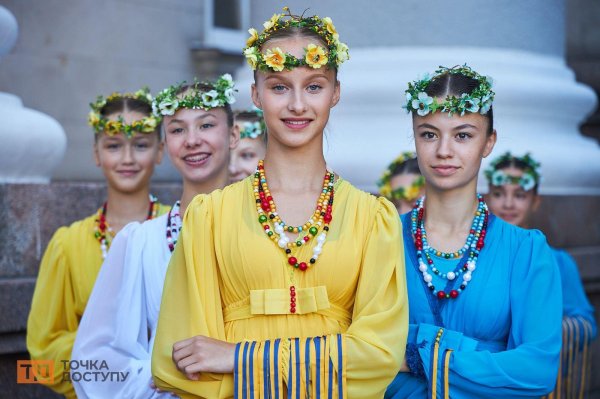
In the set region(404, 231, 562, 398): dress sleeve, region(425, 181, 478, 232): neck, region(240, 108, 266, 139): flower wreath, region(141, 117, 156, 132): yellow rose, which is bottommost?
region(404, 231, 562, 398): dress sleeve

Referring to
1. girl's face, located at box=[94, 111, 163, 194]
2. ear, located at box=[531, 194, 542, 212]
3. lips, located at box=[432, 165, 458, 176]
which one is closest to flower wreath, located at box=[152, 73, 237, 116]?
girl's face, located at box=[94, 111, 163, 194]

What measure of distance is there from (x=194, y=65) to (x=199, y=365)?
554cm

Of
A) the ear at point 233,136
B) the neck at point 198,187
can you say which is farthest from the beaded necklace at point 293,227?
the ear at point 233,136

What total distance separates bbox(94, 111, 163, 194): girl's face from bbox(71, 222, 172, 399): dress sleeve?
0.97 metres

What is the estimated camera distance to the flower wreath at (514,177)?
5.81 metres

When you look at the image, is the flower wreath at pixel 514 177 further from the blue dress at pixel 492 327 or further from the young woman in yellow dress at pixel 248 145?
the blue dress at pixel 492 327

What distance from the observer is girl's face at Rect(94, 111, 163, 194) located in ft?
16.3

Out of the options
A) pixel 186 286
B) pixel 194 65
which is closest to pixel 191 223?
pixel 186 286

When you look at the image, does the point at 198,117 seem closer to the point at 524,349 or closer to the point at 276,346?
the point at 276,346

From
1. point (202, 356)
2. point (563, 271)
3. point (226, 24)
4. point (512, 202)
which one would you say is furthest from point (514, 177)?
point (226, 24)

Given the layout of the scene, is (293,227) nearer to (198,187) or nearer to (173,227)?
(173,227)

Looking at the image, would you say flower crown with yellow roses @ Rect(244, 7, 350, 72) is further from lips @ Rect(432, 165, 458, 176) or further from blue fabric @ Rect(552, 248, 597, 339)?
blue fabric @ Rect(552, 248, 597, 339)

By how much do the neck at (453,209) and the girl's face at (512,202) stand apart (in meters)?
1.98

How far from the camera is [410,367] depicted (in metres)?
3.57
